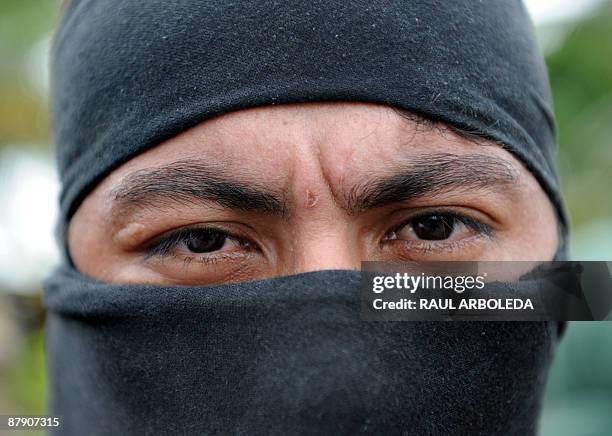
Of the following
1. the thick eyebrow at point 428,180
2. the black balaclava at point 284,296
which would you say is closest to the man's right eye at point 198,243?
the black balaclava at point 284,296

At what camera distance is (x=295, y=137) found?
139 centimetres

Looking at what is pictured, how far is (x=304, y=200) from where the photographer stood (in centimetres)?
138

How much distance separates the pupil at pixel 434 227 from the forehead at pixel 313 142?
0.16 metres

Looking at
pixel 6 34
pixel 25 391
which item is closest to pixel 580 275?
pixel 25 391

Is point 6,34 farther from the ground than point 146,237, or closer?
farther from the ground

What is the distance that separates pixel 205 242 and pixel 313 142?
0.35 m

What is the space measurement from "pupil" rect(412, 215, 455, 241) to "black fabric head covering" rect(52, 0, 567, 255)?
215mm

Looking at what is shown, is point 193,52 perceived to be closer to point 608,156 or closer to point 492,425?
point 492,425

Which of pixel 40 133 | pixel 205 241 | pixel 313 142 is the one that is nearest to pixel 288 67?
pixel 313 142

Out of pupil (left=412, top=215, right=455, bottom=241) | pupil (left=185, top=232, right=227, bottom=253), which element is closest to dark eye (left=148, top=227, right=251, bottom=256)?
pupil (left=185, top=232, right=227, bottom=253)

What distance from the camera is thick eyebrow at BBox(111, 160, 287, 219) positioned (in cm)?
139

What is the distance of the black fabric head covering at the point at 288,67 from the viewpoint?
4.70 ft

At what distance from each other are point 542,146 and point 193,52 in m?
0.91

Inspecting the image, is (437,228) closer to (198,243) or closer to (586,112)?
(198,243)
